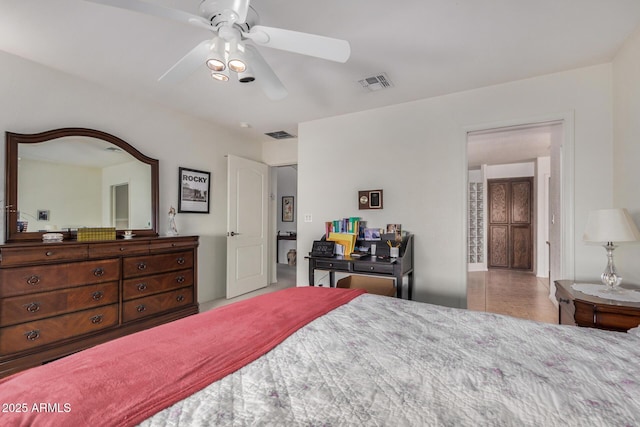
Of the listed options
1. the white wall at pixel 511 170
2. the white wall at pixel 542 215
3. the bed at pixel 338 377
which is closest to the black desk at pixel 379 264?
the bed at pixel 338 377

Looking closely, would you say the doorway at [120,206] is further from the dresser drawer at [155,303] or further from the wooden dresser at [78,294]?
the dresser drawer at [155,303]

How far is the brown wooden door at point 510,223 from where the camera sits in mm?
6172

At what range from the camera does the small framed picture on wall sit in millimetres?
7242

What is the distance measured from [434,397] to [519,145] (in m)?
5.33

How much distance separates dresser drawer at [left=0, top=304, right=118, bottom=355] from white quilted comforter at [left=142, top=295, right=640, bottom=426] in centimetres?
217

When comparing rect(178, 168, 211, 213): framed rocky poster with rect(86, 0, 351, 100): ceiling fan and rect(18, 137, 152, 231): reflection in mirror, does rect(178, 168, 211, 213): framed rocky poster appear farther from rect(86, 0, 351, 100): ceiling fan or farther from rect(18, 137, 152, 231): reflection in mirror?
rect(86, 0, 351, 100): ceiling fan

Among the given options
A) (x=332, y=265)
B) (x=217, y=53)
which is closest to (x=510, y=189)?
(x=332, y=265)

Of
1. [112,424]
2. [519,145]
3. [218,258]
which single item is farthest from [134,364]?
[519,145]

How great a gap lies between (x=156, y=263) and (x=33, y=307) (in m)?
0.93

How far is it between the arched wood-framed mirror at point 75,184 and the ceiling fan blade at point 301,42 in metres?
2.15

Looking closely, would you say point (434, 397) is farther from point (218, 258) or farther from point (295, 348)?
point (218, 258)

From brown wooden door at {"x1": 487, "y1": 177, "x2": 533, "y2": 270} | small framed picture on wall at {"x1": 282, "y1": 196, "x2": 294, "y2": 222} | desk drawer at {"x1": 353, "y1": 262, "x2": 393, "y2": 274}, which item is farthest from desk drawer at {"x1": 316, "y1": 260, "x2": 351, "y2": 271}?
brown wooden door at {"x1": 487, "y1": 177, "x2": 533, "y2": 270}

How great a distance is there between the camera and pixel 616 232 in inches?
75.3

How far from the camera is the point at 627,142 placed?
221cm
